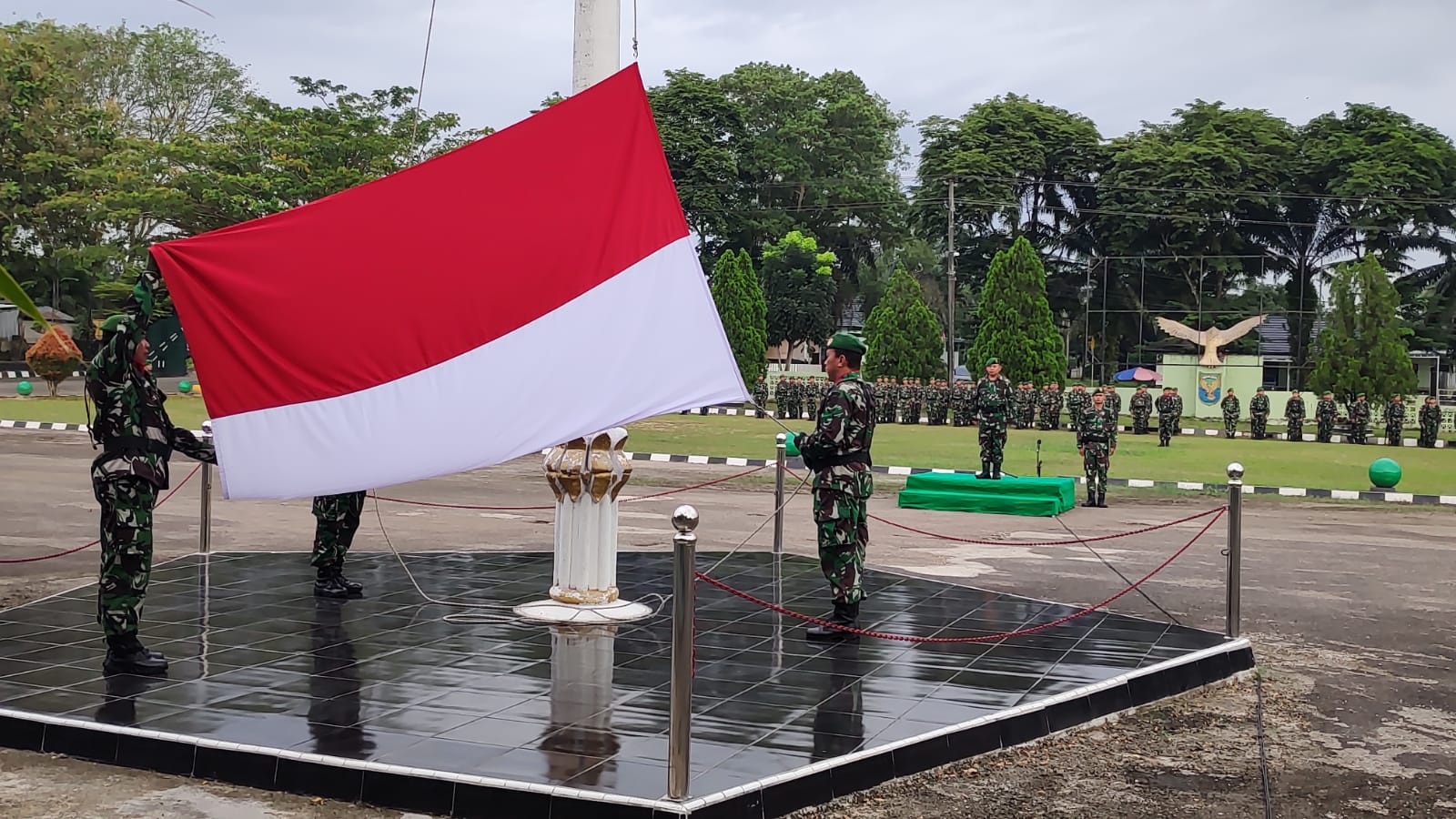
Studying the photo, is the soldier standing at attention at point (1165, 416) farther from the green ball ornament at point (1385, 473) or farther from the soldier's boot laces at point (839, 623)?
the soldier's boot laces at point (839, 623)

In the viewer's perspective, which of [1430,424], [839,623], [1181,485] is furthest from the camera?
[1430,424]

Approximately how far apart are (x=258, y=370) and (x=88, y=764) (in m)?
1.76

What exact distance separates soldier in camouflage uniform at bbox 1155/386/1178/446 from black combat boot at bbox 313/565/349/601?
80.4 feet

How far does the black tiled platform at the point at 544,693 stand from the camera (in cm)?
489

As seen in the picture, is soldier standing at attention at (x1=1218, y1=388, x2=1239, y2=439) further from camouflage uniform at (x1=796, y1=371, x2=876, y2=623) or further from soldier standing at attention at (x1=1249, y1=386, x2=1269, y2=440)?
camouflage uniform at (x1=796, y1=371, x2=876, y2=623)

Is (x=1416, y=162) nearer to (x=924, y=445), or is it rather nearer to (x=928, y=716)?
(x=924, y=445)

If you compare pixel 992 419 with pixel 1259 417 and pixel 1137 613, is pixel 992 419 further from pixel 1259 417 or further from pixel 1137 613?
pixel 1259 417

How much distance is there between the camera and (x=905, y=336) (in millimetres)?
42219

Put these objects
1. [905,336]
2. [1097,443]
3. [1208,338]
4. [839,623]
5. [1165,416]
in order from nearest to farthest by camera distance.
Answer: [839,623] → [1097,443] → [1165,416] → [905,336] → [1208,338]

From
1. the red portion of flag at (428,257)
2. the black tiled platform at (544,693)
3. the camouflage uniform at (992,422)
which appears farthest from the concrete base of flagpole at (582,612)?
the camouflage uniform at (992,422)

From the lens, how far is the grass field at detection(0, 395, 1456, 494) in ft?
75.0

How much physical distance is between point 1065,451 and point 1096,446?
10896 mm

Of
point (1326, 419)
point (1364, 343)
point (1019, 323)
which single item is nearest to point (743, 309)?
point (1019, 323)

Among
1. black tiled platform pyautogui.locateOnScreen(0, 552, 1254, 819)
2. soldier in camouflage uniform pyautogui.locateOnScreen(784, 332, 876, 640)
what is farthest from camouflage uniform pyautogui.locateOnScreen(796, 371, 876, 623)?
black tiled platform pyautogui.locateOnScreen(0, 552, 1254, 819)
